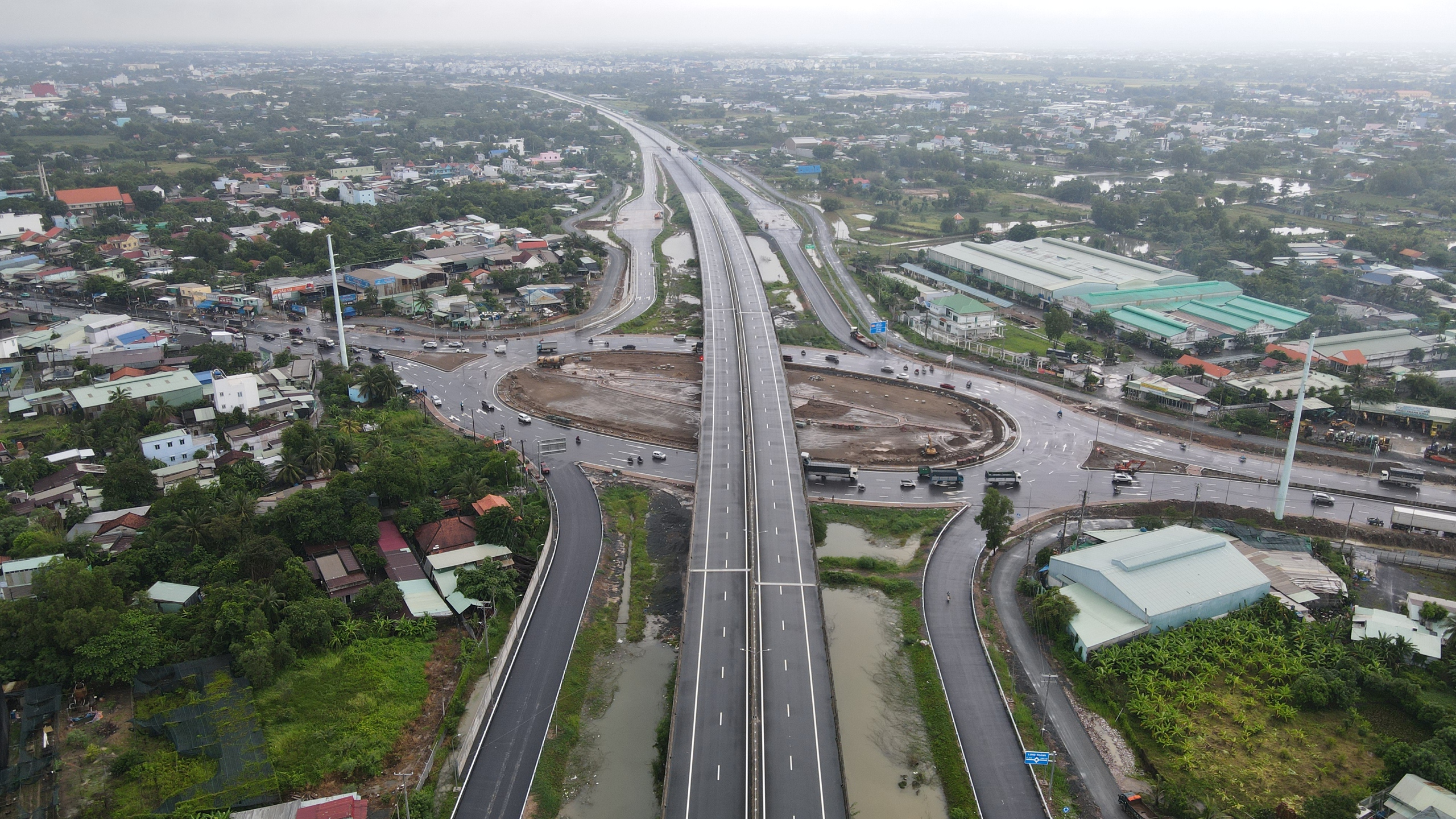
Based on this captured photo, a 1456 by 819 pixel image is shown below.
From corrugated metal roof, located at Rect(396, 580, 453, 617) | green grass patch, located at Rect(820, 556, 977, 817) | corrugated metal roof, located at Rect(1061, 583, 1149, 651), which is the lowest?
green grass patch, located at Rect(820, 556, 977, 817)

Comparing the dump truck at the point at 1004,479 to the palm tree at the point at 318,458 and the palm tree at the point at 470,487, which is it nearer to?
the palm tree at the point at 470,487

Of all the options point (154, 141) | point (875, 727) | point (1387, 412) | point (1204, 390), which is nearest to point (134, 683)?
point (875, 727)

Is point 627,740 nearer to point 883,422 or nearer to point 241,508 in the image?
point 241,508

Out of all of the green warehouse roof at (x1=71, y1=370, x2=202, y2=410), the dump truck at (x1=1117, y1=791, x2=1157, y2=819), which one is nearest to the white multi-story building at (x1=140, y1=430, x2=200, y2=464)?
the green warehouse roof at (x1=71, y1=370, x2=202, y2=410)

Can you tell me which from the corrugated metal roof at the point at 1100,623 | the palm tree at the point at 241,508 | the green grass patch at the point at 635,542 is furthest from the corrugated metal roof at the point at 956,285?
the palm tree at the point at 241,508

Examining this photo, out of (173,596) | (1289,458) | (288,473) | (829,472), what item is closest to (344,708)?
(173,596)

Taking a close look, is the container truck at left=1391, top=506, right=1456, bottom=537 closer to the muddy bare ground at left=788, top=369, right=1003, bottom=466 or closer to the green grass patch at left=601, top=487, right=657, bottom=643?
the muddy bare ground at left=788, top=369, right=1003, bottom=466
